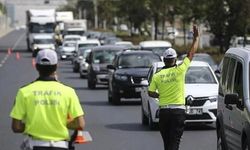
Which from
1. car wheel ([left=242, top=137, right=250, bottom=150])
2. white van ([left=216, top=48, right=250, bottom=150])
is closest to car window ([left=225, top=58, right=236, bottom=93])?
white van ([left=216, top=48, right=250, bottom=150])

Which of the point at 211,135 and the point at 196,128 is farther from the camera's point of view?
the point at 196,128

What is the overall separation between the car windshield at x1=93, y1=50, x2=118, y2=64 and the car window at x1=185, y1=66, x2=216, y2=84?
14178 millimetres

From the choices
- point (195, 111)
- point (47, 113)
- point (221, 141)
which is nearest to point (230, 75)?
point (221, 141)

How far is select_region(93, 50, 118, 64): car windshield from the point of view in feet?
110

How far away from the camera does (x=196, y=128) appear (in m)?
18.4

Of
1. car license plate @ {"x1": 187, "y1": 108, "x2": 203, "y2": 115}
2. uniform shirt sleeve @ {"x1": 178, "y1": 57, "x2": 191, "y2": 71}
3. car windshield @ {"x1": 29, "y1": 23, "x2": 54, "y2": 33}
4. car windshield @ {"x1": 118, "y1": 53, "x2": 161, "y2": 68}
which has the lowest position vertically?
car windshield @ {"x1": 29, "y1": 23, "x2": 54, "y2": 33}

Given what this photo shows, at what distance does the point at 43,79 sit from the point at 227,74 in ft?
18.0

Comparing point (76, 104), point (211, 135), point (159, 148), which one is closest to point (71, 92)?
point (76, 104)

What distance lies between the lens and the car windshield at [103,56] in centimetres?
3350

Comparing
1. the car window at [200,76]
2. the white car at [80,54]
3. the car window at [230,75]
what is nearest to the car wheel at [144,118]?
the car window at [200,76]

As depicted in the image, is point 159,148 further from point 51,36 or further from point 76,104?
point 51,36

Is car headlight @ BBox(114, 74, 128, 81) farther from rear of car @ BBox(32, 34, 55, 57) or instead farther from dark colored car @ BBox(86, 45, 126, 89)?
rear of car @ BBox(32, 34, 55, 57)

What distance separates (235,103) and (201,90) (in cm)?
731

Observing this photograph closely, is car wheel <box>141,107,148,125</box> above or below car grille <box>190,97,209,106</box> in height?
below
